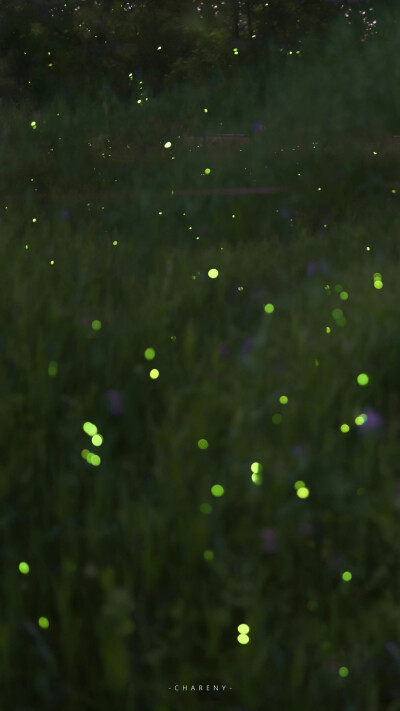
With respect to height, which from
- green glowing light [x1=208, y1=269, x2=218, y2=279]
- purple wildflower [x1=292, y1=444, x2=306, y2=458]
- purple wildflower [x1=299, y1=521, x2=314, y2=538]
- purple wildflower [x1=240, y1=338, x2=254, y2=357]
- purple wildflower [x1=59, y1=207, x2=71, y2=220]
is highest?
purple wildflower [x1=292, y1=444, x2=306, y2=458]

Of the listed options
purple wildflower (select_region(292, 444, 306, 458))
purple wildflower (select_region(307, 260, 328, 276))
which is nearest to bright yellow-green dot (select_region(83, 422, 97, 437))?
purple wildflower (select_region(292, 444, 306, 458))

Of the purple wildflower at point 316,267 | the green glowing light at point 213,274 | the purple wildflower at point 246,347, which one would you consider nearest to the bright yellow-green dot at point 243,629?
the purple wildflower at point 246,347

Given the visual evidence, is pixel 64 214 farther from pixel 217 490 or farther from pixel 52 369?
pixel 217 490

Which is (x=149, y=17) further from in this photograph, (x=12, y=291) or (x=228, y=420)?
(x=228, y=420)

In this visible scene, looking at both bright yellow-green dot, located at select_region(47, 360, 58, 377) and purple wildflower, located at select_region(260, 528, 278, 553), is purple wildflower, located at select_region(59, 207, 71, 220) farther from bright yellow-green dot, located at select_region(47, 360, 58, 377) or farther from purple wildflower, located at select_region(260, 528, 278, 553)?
purple wildflower, located at select_region(260, 528, 278, 553)

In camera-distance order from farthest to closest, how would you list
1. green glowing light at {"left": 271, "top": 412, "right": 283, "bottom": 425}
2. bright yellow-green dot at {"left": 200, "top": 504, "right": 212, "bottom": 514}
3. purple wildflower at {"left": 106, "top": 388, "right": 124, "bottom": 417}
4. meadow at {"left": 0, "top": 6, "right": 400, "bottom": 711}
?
purple wildflower at {"left": 106, "top": 388, "right": 124, "bottom": 417} < green glowing light at {"left": 271, "top": 412, "right": 283, "bottom": 425} < bright yellow-green dot at {"left": 200, "top": 504, "right": 212, "bottom": 514} < meadow at {"left": 0, "top": 6, "right": 400, "bottom": 711}

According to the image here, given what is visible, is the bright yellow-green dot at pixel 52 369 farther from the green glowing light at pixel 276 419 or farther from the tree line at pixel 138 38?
the tree line at pixel 138 38

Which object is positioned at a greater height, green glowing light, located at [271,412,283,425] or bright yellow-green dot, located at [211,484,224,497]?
bright yellow-green dot, located at [211,484,224,497]
